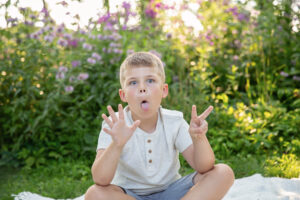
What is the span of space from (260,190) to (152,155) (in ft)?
3.09

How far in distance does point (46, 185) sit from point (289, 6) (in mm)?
3284

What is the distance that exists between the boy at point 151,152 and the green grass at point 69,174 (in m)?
0.97

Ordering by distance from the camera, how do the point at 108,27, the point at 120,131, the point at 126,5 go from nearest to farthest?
the point at 120,131 → the point at 108,27 → the point at 126,5

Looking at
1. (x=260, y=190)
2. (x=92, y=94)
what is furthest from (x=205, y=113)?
(x=92, y=94)

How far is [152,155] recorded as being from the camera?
1.96m

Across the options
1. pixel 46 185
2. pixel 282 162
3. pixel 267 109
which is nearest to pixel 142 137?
pixel 46 185

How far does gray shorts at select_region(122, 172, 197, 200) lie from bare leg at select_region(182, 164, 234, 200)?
3.3 inches

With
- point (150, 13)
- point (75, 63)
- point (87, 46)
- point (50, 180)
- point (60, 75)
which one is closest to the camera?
point (50, 180)

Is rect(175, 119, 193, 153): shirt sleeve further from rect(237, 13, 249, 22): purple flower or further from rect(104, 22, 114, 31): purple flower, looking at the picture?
rect(237, 13, 249, 22): purple flower

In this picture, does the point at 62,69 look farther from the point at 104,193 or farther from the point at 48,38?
the point at 104,193

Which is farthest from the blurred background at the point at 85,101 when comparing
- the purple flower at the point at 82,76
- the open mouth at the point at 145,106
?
the open mouth at the point at 145,106

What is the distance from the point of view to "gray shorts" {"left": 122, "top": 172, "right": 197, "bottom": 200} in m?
2.00

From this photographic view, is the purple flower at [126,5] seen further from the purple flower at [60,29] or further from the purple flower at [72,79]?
the purple flower at [72,79]

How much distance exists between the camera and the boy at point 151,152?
1.81 metres
